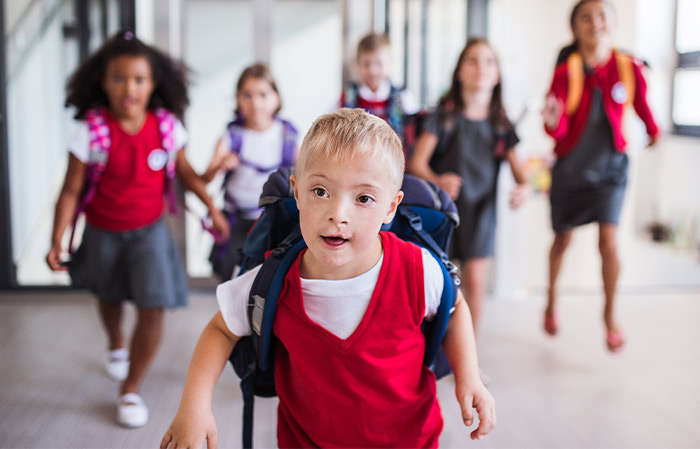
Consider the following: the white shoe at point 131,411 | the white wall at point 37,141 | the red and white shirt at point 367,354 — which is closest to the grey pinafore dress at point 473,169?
the white shoe at point 131,411

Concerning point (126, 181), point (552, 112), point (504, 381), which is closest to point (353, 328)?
point (126, 181)

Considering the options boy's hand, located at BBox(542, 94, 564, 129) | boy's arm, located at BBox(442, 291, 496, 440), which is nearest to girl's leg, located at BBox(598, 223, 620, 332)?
boy's hand, located at BBox(542, 94, 564, 129)

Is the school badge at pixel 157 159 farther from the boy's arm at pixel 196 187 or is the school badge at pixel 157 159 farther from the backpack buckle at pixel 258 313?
the backpack buckle at pixel 258 313

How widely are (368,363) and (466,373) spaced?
19 centimetres

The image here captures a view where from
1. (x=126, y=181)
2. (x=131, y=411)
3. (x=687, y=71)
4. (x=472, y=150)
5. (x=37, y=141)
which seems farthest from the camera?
(x=687, y=71)

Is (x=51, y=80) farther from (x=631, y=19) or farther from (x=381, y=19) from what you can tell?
(x=631, y=19)

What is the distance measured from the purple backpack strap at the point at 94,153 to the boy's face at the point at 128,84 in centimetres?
7

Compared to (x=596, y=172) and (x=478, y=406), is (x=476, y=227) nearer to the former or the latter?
(x=596, y=172)

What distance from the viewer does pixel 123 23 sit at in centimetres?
346

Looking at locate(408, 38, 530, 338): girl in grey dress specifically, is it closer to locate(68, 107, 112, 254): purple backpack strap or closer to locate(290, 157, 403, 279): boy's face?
locate(68, 107, 112, 254): purple backpack strap

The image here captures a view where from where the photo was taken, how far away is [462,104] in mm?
2674

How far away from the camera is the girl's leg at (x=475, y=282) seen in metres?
2.66

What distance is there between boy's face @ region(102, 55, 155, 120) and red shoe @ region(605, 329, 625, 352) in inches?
75.6

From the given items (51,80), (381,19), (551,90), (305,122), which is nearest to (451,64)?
(381,19)
